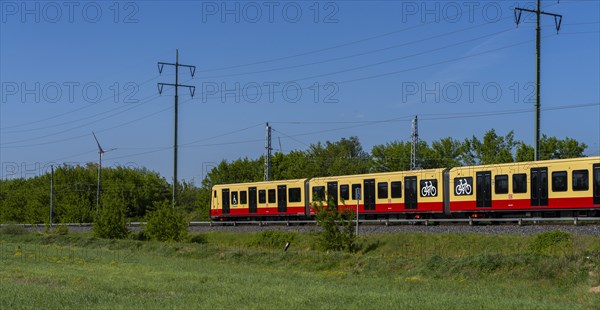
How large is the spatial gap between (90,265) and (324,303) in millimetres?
15103

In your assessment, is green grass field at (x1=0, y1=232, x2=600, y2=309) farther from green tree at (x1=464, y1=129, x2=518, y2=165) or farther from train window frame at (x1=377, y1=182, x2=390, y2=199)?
green tree at (x1=464, y1=129, x2=518, y2=165)

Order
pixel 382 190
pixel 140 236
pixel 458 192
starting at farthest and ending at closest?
pixel 140 236, pixel 382 190, pixel 458 192

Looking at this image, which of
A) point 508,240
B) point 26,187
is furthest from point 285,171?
point 508,240

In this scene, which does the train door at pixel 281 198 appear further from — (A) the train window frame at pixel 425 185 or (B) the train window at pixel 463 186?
(B) the train window at pixel 463 186

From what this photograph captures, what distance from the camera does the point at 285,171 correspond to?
294ft

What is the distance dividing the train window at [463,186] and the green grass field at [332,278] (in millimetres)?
5032

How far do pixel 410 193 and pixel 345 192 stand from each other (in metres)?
5.10

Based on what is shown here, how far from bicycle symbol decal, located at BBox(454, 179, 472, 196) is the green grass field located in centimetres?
503

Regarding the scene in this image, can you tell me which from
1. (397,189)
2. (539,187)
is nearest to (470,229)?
(539,187)

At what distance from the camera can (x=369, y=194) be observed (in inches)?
1658

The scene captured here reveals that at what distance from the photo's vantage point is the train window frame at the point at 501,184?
3575cm

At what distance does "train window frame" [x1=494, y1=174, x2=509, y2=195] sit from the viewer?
1407 inches

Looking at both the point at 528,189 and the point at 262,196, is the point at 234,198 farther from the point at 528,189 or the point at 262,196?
the point at 528,189

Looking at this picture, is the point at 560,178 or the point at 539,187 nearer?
the point at 560,178
